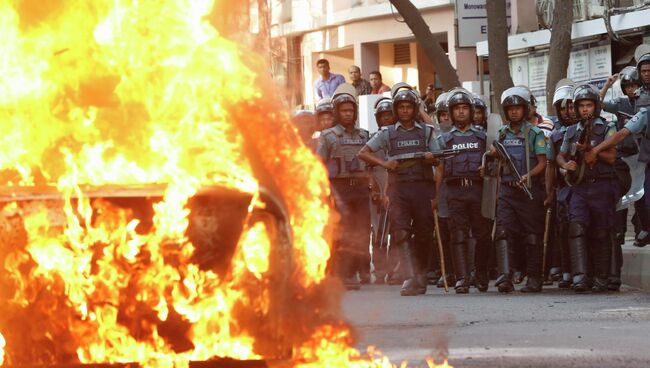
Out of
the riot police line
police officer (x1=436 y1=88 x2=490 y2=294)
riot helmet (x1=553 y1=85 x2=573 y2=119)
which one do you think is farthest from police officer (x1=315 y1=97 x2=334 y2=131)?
riot helmet (x1=553 y1=85 x2=573 y2=119)

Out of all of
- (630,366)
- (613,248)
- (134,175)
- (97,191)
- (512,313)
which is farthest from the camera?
(613,248)

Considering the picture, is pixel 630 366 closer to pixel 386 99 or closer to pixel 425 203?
pixel 425 203

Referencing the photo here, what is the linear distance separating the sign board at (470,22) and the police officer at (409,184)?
13.4 metres

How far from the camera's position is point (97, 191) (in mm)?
5703

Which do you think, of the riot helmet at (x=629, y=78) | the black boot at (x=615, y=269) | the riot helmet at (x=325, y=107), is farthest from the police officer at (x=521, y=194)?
the riot helmet at (x=629, y=78)

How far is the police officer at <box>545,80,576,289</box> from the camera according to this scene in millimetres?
14109

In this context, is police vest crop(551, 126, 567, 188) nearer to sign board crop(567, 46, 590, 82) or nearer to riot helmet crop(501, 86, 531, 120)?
riot helmet crop(501, 86, 531, 120)

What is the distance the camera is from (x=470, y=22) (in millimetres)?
27203

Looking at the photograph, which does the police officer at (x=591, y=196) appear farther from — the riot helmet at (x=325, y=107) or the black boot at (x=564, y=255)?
the riot helmet at (x=325, y=107)

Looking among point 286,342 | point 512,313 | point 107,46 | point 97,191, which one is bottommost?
point 512,313

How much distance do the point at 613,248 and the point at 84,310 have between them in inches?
335

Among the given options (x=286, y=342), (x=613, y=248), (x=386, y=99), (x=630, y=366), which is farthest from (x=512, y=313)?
(x=286, y=342)

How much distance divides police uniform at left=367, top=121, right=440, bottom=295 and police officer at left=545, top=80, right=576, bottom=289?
1.08 metres

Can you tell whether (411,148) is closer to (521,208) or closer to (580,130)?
(521,208)
